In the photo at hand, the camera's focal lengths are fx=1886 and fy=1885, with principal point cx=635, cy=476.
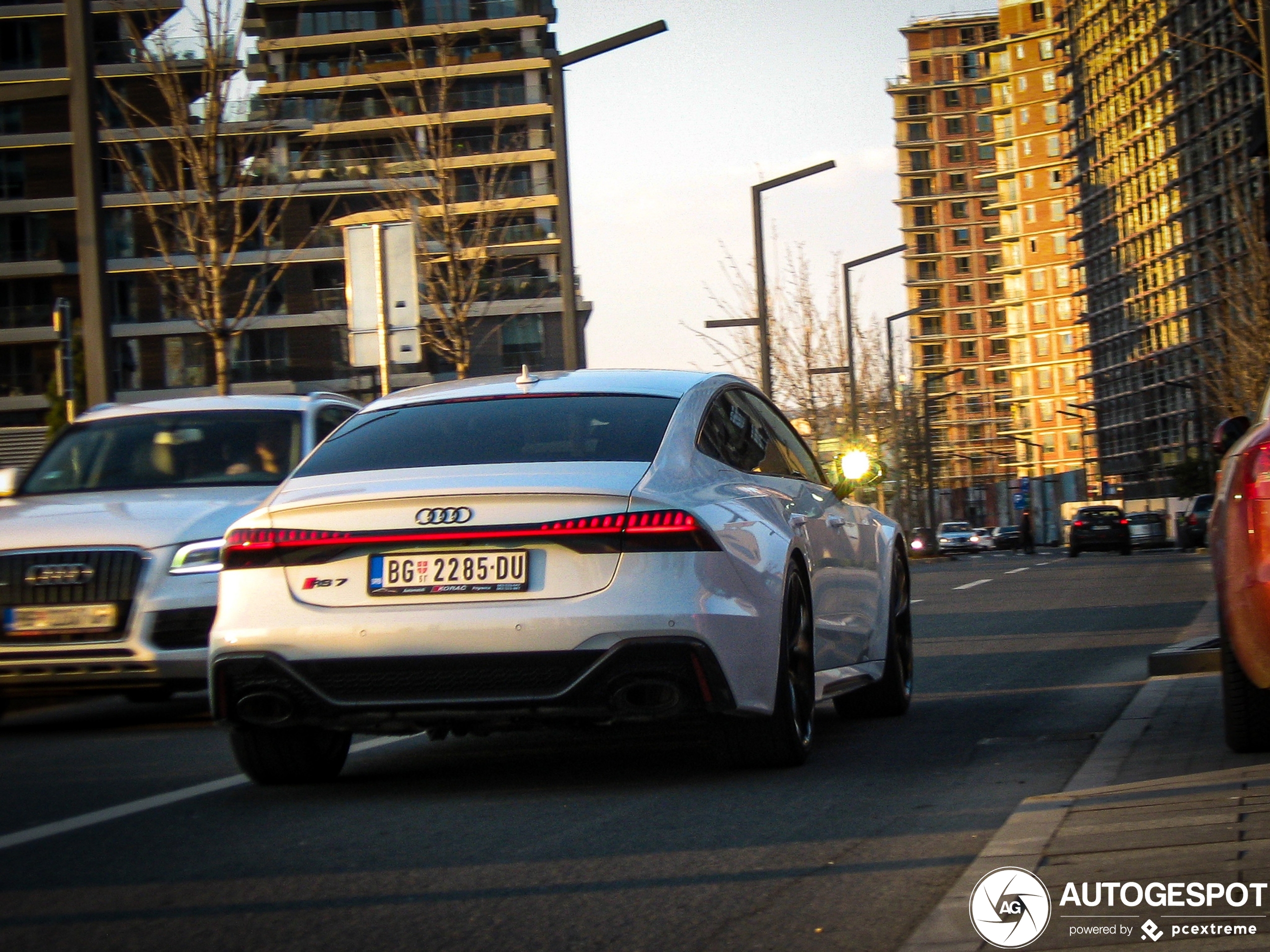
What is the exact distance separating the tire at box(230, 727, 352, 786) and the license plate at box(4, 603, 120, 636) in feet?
7.58

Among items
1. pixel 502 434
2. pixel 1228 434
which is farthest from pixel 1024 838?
pixel 1228 434

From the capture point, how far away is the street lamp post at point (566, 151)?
2083cm

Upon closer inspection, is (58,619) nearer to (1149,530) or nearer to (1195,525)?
(1195,525)

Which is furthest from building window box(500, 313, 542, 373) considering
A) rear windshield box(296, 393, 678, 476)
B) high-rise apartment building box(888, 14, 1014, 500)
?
high-rise apartment building box(888, 14, 1014, 500)

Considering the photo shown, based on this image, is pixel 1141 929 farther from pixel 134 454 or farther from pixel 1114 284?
pixel 1114 284

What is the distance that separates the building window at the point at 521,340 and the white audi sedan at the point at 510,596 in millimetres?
84460

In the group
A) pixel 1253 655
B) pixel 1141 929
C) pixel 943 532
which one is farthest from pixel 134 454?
pixel 943 532

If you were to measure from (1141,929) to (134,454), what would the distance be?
7.93 m

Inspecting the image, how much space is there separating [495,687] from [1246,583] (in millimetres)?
2447

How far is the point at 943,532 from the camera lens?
325 feet

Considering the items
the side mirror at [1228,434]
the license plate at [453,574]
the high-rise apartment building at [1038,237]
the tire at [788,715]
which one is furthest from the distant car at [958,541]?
the high-rise apartment building at [1038,237]

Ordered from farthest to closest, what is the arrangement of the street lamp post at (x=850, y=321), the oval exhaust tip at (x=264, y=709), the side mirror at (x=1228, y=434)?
the street lamp post at (x=850, y=321), the side mirror at (x=1228, y=434), the oval exhaust tip at (x=264, y=709)

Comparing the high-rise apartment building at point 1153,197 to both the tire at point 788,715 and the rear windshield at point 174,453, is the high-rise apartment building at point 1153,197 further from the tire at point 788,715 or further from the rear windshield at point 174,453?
the tire at point 788,715

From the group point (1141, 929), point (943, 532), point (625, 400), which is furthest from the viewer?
point (943, 532)
